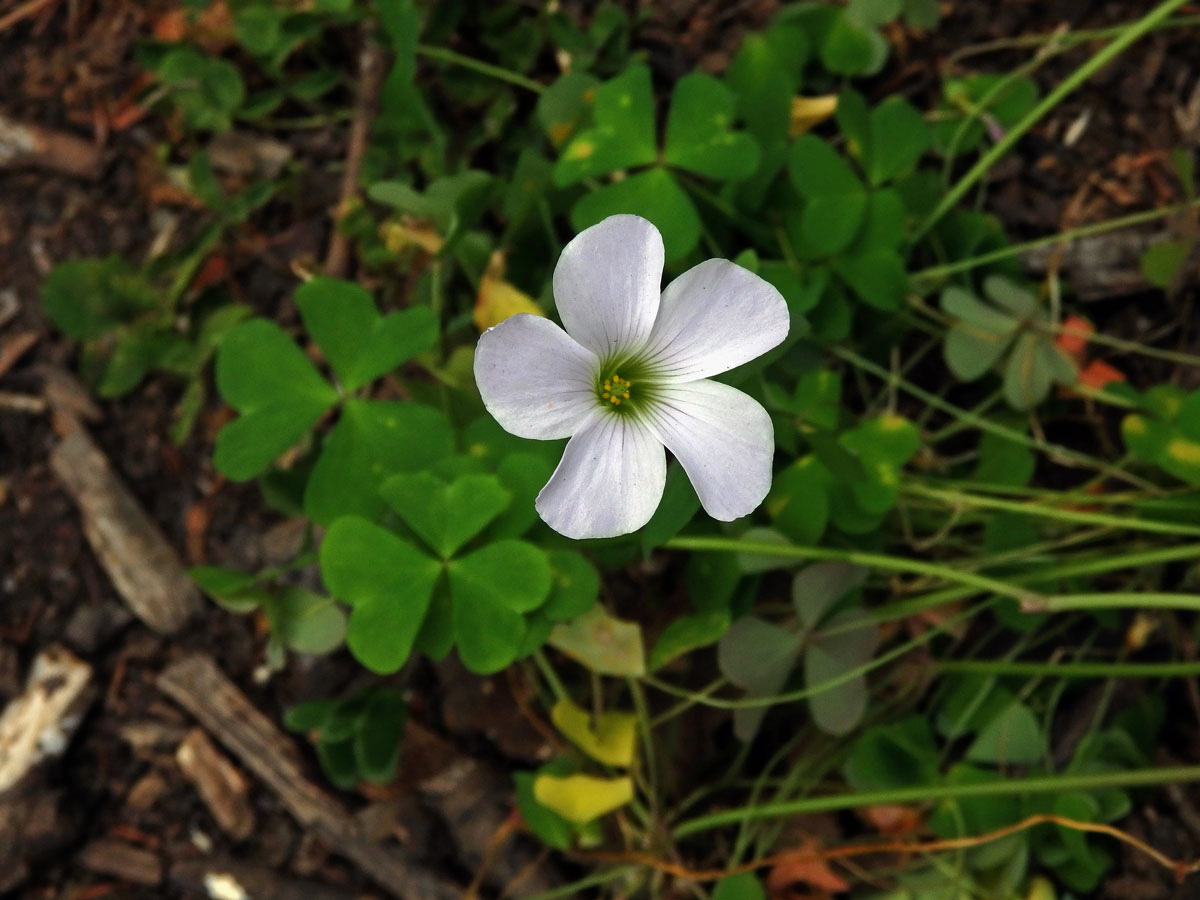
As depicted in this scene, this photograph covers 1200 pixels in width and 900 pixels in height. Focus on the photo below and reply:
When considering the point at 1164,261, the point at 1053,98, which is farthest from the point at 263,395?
the point at 1164,261

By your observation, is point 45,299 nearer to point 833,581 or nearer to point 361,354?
point 361,354

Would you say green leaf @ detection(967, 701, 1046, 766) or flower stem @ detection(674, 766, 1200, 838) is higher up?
flower stem @ detection(674, 766, 1200, 838)

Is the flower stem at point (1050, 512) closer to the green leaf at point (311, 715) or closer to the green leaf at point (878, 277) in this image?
the green leaf at point (878, 277)

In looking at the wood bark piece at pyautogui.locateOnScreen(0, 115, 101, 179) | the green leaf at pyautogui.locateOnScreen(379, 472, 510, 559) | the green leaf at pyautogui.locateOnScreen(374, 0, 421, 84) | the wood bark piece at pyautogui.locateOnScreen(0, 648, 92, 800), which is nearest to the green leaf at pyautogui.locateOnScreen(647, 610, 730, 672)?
the green leaf at pyautogui.locateOnScreen(379, 472, 510, 559)

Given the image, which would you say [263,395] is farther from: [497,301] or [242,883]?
[242,883]

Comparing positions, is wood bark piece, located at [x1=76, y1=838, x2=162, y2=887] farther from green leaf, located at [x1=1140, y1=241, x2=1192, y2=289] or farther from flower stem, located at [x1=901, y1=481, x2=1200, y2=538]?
green leaf, located at [x1=1140, y1=241, x2=1192, y2=289]

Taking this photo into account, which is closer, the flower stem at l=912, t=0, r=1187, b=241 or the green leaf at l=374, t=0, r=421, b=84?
the flower stem at l=912, t=0, r=1187, b=241
